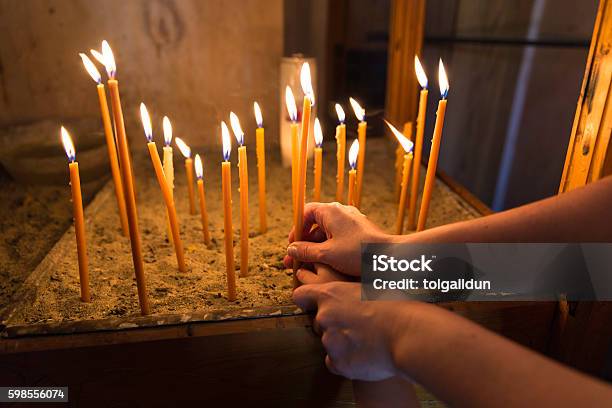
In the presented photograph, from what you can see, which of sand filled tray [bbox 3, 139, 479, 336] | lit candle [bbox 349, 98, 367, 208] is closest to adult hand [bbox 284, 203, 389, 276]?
sand filled tray [bbox 3, 139, 479, 336]

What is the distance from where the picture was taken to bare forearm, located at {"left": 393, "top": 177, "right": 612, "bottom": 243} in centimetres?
68

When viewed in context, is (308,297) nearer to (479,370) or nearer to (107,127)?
(479,370)

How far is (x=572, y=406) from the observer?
465 millimetres

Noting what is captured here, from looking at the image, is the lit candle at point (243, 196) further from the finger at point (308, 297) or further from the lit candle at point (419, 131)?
the lit candle at point (419, 131)

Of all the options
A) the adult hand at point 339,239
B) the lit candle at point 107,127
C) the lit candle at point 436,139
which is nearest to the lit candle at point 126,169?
the lit candle at point 107,127

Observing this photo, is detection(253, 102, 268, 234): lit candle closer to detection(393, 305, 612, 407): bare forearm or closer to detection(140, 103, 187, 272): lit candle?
detection(140, 103, 187, 272): lit candle

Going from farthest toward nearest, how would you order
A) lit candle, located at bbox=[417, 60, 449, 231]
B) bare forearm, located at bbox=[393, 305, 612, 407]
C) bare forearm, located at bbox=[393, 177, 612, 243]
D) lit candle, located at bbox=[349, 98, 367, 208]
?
lit candle, located at bbox=[349, 98, 367, 208]
lit candle, located at bbox=[417, 60, 449, 231]
bare forearm, located at bbox=[393, 177, 612, 243]
bare forearm, located at bbox=[393, 305, 612, 407]

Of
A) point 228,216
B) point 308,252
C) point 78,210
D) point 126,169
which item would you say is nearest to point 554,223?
point 308,252

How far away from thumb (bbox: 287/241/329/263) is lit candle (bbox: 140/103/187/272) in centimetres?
30

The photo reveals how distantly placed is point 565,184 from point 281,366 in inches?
25.8

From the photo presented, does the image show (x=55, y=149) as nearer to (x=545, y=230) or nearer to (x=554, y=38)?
(x=545, y=230)

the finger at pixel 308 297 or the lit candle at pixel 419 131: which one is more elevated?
the lit candle at pixel 419 131

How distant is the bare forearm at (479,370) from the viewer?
0.48 metres

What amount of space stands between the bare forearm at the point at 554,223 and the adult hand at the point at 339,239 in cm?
13
